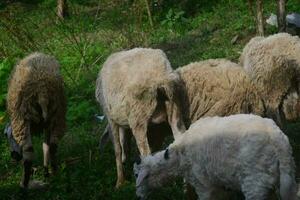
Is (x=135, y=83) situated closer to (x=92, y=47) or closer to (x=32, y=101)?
(x=32, y=101)

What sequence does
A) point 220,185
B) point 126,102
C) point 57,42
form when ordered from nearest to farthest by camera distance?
point 220,185 < point 126,102 < point 57,42

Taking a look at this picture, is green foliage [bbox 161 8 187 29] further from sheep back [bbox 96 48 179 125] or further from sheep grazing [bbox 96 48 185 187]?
sheep grazing [bbox 96 48 185 187]

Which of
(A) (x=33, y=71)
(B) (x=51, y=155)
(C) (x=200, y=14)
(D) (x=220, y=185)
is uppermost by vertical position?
(A) (x=33, y=71)

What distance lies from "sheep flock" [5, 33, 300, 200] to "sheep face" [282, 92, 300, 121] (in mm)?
15

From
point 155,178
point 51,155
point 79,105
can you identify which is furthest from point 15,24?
point 155,178

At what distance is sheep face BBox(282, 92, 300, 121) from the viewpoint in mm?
8836

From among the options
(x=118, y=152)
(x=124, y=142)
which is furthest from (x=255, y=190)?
(x=124, y=142)

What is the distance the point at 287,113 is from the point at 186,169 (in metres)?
2.82

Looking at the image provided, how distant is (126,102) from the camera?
7.87 m

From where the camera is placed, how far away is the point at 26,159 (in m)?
8.50

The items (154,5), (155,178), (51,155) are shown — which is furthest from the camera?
(154,5)

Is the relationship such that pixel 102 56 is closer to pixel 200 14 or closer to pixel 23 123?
pixel 200 14

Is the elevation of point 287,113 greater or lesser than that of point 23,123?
lesser

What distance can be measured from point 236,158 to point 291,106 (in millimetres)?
3173
